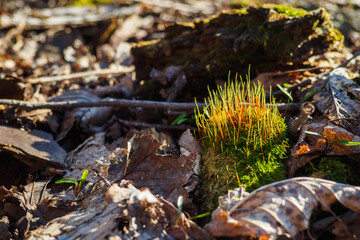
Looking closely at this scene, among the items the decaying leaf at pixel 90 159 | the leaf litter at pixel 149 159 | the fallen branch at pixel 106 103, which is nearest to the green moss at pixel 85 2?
the leaf litter at pixel 149 159

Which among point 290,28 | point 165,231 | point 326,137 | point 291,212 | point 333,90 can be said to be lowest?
point 165,231

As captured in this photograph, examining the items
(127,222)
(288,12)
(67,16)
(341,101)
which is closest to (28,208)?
(127,222)

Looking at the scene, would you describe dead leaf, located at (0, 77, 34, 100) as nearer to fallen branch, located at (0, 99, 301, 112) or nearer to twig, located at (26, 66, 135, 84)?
fallen branch, located at (0, 99, 301, 112)

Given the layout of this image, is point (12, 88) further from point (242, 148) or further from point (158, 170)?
point (242, 148)

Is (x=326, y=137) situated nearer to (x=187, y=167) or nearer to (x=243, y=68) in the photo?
(x=187, y=167)

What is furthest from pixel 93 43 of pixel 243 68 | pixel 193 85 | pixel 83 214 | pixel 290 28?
pixel 83 214

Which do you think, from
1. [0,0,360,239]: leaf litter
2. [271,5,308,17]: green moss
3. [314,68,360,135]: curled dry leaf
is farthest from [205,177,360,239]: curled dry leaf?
[271,5,308,17]: green moss
